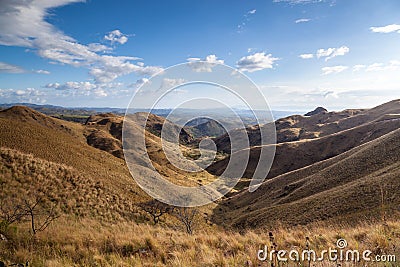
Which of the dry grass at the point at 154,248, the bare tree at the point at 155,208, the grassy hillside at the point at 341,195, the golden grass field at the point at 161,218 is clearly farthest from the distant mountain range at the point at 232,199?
the dry grass at the point at 154,248

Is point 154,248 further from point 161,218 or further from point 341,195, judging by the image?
point 161,218

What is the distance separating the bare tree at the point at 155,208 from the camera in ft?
94.1

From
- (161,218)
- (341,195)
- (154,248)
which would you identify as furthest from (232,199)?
(154,248)

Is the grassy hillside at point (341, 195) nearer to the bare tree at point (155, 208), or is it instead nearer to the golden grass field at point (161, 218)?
the golden grass field at point (161, 218)

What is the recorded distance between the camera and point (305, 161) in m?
86.8

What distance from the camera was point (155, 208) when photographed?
30.1 meters

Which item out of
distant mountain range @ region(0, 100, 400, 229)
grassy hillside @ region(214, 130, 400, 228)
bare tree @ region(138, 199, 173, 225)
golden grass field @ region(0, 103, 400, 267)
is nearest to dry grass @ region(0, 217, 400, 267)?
golden grass field @ region(0, 103, 400, 267)

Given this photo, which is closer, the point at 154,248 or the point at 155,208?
the point at 154,248

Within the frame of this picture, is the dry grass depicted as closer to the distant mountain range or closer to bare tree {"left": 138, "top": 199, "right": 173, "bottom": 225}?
the distant mountain range

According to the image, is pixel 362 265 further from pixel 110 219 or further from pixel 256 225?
pixel 256 225

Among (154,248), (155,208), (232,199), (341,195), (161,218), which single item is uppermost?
(154,248)

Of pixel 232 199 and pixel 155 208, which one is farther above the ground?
pixel 155 208

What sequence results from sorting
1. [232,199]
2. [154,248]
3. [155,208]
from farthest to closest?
[232,199] < [155,208] < [154,248]

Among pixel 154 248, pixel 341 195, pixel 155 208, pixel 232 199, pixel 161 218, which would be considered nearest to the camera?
pixel 154 248
